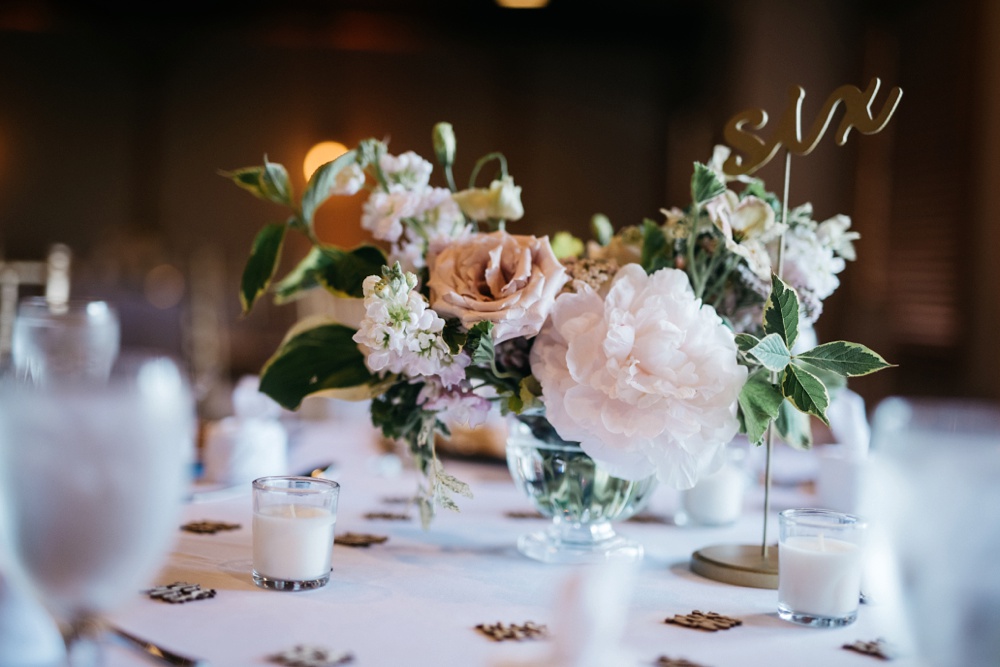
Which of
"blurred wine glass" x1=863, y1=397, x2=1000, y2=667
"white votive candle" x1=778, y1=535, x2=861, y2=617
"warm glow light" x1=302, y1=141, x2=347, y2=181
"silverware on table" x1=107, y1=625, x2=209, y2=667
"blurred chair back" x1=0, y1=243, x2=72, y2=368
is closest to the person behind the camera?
"blurred wine glass" x1=863, y1=397, x2=1000, y2=667

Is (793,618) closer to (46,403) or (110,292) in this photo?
(46,403)

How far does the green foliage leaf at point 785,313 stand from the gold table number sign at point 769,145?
0.12 m

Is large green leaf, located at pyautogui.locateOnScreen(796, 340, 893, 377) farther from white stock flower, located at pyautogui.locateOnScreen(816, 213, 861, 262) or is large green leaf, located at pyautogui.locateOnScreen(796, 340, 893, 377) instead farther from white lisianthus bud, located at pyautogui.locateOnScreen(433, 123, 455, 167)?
white lisianthus bud, located at pyautogui.locateOnScreen(433, 123, 455, 167)

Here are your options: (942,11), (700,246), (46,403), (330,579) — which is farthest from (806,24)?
(46,403)

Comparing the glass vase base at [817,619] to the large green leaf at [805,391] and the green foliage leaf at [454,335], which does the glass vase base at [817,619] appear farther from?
the green foliage leaf at [454,335]

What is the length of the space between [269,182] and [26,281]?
5107mm

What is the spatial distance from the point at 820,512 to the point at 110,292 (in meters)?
5.64

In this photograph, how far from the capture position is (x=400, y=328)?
2.53 feet

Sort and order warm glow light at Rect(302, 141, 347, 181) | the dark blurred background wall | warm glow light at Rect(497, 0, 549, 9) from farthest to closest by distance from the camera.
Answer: the dark blurred background wall → warm glow light at Rect(497, 0, 549, 9) → warm glow light at Rect(302, 141, 347, 181)

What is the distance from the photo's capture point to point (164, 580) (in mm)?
796

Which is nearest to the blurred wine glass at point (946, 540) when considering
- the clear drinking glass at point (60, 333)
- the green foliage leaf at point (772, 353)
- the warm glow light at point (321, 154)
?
the green foliage leaf at point (772, 353)

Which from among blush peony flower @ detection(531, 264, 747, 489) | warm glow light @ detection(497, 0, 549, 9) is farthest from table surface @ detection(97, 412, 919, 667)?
warm glow light @ detection(497, 0, 549, 9)

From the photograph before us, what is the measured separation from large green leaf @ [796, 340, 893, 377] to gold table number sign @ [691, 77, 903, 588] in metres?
0.12

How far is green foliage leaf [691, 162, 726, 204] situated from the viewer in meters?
0.85
